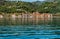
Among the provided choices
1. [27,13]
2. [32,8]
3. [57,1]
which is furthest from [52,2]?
[27,13]

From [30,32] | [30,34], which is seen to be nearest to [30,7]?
[30,32]

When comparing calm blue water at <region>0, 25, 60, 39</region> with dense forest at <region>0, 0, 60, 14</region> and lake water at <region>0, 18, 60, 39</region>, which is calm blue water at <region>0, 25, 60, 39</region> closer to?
lake water at <region>0, 18, 60, 39</region>

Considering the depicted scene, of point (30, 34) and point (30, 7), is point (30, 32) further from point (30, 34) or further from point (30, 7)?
point (30, 7)

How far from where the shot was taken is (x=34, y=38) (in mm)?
12234

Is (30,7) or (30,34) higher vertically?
(30,7)

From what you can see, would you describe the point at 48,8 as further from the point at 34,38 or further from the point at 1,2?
the point at 34,38

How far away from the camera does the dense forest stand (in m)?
46.9

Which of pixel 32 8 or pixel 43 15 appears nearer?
pixel 43 15

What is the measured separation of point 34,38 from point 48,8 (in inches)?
1443

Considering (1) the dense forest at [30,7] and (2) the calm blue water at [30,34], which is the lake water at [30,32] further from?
(1) the dense forest at [30,7]

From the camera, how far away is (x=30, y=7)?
49.2m

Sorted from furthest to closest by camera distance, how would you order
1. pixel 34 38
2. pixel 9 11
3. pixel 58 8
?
1. pixel 58 8
2. pixel 9 11
3. pixel 34 38

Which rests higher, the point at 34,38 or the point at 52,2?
the point at 52,2

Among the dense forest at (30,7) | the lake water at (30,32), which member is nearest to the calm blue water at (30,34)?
the lake water at (30,32)
